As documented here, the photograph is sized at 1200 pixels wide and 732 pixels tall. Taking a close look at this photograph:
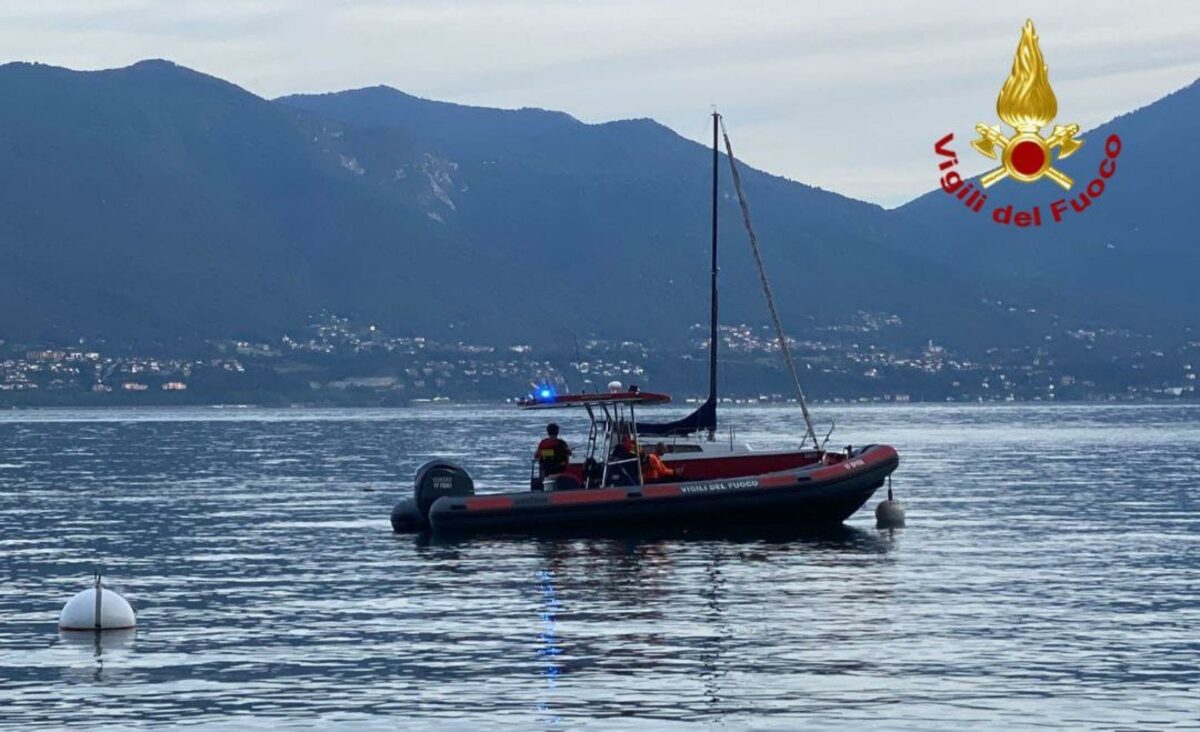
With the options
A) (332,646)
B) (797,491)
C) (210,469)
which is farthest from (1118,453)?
(332,646)

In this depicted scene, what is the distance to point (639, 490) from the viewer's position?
4816cm

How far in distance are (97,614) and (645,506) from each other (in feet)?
59.9

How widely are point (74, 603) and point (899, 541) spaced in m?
22.8

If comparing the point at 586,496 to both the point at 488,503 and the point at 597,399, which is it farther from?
the point at 597,399

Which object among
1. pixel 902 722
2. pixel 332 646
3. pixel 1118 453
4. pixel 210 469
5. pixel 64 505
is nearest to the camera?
pixel 902 722

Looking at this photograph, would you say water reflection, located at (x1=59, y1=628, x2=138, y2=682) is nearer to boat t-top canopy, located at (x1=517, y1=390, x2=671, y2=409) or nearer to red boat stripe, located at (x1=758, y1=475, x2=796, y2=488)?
boat t-top canopy, located at (x1=517, y1=390, x2=671, y2=409)

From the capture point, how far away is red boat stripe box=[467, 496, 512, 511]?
48.2 metres

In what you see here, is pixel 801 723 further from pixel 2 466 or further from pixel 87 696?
pixel 2 466

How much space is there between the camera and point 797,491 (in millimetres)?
48906

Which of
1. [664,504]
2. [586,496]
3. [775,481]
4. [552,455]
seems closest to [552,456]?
[552,455]

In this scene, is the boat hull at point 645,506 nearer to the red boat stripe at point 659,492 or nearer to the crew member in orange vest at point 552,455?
the red boat stripe at point 659,492

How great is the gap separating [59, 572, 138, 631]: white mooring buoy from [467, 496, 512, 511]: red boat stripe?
1632cm

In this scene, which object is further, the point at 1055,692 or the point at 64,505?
the point at 64,505

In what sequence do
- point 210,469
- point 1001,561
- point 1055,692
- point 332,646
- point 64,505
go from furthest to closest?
point 210,469, point 64,505, point 1001,561, point 332,646, point 1055,692
